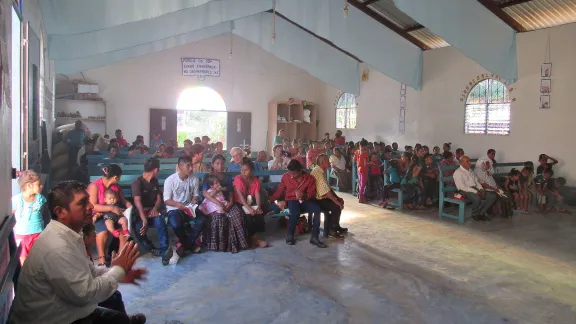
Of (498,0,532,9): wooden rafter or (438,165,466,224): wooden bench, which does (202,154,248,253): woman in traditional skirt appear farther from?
(498,0,532,9): wooden rafter

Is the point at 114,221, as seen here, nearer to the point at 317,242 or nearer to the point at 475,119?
the point at 317,242

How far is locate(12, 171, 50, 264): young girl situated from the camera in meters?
3.44

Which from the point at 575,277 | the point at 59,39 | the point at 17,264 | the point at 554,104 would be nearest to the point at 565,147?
the point at 554,104

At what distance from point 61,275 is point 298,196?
3.73 m

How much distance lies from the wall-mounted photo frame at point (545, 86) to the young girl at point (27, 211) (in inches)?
340

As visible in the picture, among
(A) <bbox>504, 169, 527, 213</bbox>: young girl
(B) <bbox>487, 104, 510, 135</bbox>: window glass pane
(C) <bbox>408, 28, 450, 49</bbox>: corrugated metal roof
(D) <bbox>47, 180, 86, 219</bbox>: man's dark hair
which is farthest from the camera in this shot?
(C) <bbox>408, 28, 450, 49</bbox>: corrugated metal roof

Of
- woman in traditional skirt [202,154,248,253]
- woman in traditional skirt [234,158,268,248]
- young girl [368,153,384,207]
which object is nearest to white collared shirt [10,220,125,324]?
woman in traditional skirt [202,154,248,253]

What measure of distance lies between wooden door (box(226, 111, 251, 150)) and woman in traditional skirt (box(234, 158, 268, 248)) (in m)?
9.59

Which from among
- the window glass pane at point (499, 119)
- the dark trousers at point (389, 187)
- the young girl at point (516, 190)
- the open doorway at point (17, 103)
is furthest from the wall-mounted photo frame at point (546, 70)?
the open doorway at point (17, 103)

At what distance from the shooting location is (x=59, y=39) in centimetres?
798

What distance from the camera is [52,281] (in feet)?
6.14

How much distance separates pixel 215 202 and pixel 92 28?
8.94ft

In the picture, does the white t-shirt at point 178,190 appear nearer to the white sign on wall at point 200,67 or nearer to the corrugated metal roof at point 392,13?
the corrugated metal roof at point 392,13

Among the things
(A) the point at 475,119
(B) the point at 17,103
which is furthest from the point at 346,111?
(B) the point at 17,103
